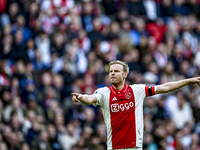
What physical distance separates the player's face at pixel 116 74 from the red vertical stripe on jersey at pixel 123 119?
0.22 m

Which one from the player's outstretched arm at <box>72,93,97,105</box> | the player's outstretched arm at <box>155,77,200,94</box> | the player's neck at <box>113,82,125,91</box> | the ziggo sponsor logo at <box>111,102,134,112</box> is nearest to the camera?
the player's outstretched arm at <box>72,93,97,105</box>

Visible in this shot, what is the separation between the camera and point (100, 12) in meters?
16.3

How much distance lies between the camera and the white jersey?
7.75 m

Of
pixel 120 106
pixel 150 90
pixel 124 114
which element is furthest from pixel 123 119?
pixel 150 90

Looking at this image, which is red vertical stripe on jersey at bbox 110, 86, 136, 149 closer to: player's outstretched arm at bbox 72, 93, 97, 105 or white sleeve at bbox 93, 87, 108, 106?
white sleeve at bbox 93, 87, 108, 106

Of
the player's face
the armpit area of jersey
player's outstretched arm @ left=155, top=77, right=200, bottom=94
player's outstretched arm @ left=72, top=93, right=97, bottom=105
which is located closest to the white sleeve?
player's outstretched arm @ left=72, top=93, right=97, bottom=105

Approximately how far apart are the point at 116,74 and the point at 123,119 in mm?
797

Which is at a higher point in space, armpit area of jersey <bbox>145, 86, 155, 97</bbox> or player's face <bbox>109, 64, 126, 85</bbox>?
player's face <bbox>109, 64, 126, 85</bbox>

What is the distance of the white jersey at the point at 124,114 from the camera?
25.4 feet

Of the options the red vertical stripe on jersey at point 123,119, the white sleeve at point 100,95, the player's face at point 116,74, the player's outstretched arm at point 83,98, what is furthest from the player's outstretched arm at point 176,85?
the player's outstretched arm at point 83,98

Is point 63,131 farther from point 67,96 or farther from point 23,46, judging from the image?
point 23,46

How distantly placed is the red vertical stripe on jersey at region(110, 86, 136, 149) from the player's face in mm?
220

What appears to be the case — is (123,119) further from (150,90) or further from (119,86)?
(150,90)

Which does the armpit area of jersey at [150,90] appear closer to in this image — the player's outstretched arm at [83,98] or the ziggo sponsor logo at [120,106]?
the ziggo sponsor logo at [120,106]
